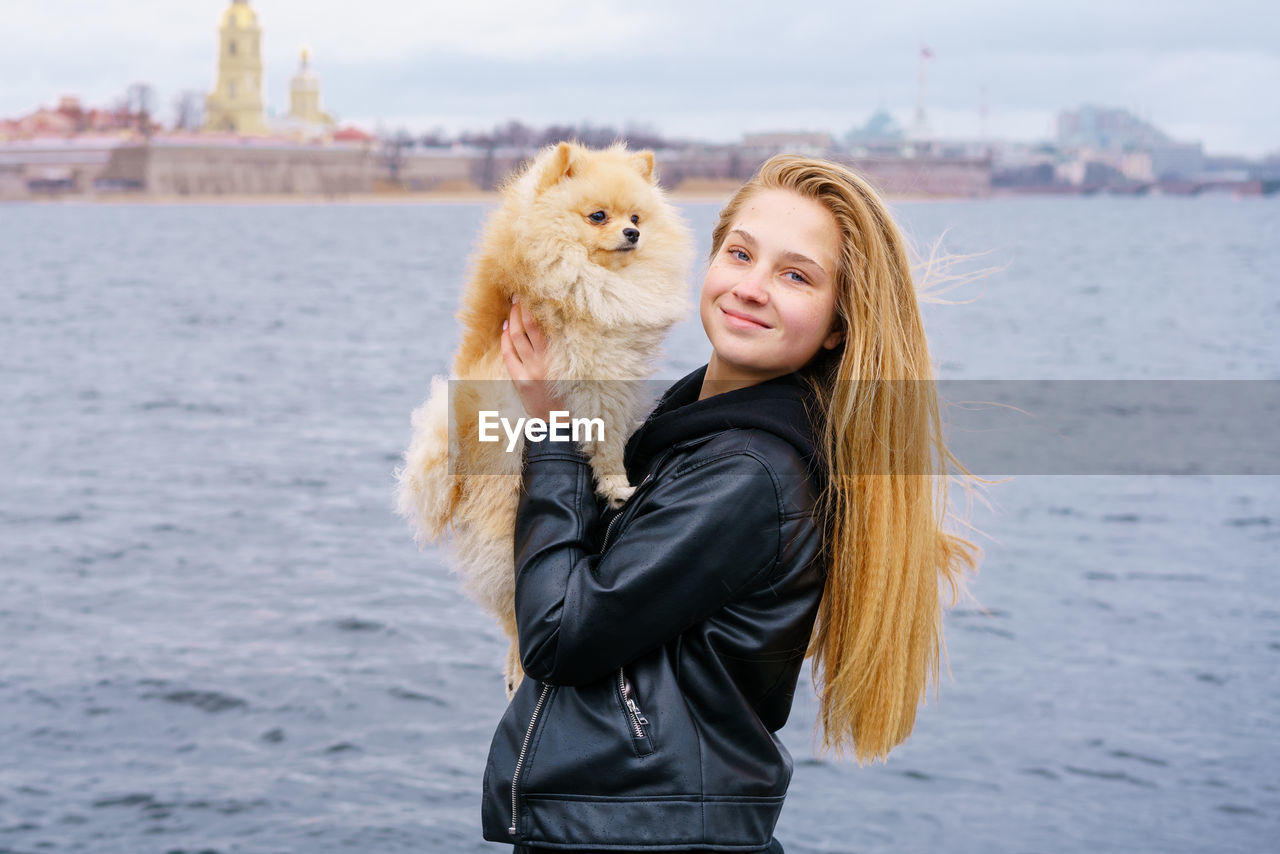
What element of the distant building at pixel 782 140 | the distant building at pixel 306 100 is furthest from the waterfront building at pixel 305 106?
the distant building at pixel 782 140

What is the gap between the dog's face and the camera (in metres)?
2.43

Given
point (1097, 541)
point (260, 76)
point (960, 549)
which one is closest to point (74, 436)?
point (1097, 541)

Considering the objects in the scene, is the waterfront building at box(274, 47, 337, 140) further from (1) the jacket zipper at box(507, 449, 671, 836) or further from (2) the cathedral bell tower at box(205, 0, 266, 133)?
(1) the jacket zipper at box(507, 449, 671, 836)

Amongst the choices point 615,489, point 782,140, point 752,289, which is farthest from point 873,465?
point 782,140

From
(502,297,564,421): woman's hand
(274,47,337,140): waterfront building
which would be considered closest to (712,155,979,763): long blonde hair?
(502,297,564,421): woman's hand

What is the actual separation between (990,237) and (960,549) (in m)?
46.3

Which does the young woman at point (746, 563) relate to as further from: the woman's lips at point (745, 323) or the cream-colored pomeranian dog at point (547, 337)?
the cream-colored pomeranian dog at point (547, 337)

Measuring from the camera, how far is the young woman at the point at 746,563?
1.79 meters

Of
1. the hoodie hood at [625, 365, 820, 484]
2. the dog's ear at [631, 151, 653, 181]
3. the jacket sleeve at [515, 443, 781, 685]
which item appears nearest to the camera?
the jacket sleeve at [515, 443, 781, 685]

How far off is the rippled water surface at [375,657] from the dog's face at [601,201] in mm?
524

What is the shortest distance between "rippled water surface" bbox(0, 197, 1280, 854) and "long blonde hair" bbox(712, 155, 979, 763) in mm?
386

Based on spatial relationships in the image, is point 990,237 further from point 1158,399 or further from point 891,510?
point 891,510

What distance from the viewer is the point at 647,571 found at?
1773 millimetres

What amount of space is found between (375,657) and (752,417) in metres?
6.09
